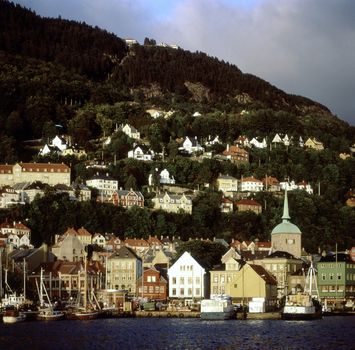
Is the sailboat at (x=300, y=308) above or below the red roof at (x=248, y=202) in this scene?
below

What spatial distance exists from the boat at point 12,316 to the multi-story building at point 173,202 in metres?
52.2

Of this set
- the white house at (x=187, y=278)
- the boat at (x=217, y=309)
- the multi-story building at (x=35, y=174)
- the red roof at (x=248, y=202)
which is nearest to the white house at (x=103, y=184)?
the multi-story building at (x=35, y=174)

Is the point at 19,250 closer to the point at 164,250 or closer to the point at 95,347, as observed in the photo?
the point at 164,250

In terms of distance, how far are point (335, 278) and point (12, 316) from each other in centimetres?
3737

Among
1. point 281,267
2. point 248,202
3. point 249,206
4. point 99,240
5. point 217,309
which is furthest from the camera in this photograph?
point 248,202

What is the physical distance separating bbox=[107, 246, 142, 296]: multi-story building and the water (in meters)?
23.2

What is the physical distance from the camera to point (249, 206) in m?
147

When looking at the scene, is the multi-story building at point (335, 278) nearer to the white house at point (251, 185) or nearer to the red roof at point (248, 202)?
the red roof at point (248, 202)

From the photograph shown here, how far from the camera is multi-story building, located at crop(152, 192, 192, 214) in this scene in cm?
14225

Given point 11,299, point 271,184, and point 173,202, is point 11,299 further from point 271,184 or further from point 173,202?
point 271,184

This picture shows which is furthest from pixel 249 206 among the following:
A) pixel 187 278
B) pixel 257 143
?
pixel 187 278

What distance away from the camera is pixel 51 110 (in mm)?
179625

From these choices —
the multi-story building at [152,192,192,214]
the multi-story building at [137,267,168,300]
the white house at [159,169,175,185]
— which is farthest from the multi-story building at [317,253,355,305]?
the white house at [159,169,175,185]

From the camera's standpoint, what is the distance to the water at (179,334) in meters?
65.6
